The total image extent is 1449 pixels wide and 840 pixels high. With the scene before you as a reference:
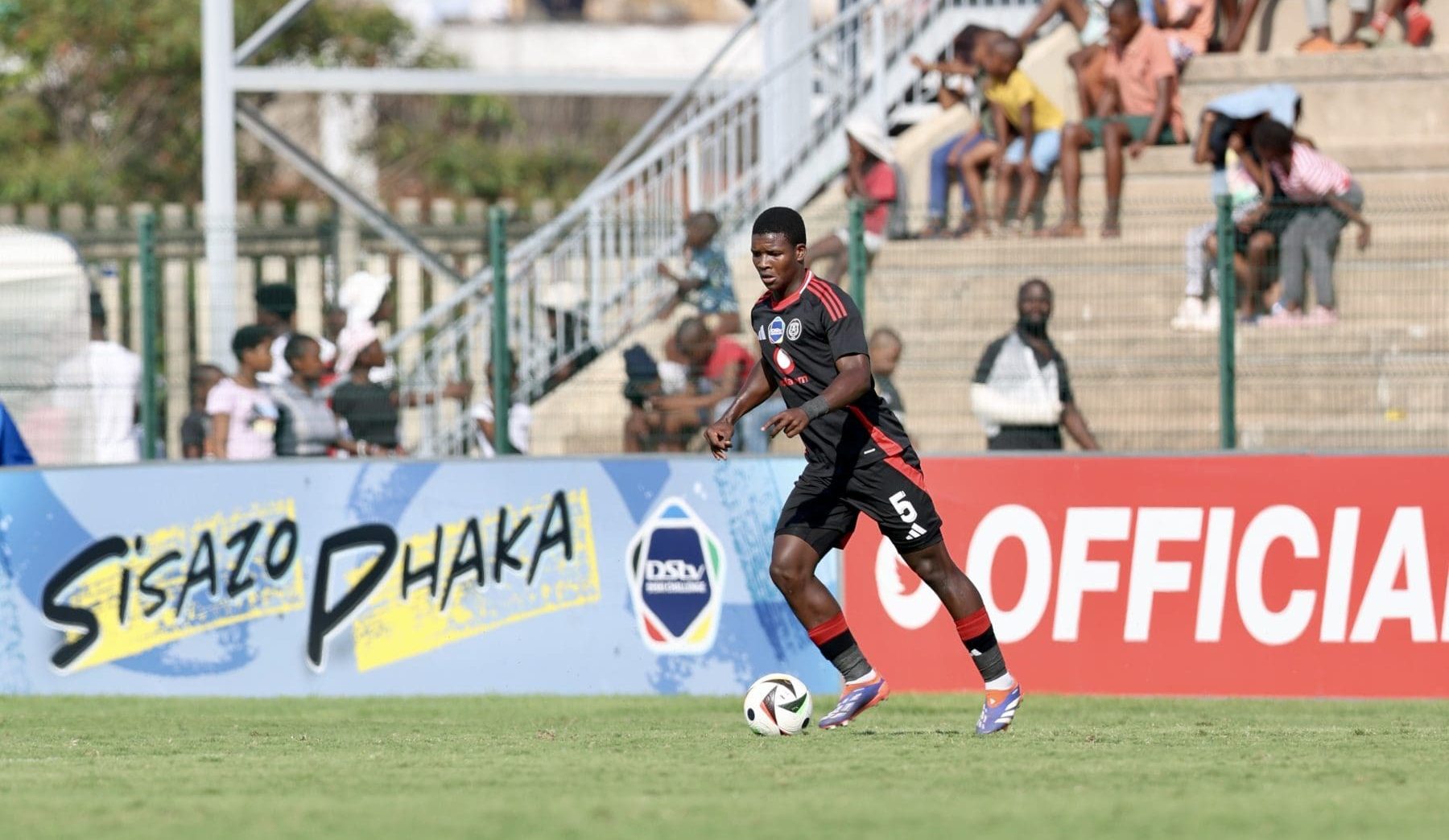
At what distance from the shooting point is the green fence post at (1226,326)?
1243 centimetres

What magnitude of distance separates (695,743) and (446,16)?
1594 inches

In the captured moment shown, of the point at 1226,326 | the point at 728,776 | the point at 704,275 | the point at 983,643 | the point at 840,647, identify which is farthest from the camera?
the point at 704,275

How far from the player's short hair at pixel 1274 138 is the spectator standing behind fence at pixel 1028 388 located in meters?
2.41

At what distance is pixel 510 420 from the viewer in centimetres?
1346

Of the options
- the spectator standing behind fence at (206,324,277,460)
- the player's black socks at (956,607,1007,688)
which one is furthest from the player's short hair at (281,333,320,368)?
the player's black socks at (956,607,1007,688)

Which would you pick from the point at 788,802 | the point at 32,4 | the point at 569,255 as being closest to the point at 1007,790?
the point at 788,802

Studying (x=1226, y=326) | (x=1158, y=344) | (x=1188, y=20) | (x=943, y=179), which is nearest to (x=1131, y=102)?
(x=1188, y=20)

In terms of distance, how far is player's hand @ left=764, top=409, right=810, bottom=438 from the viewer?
833cm

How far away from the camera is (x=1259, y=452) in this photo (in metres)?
11.9

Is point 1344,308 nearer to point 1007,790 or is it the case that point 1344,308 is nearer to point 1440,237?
point 1440,237

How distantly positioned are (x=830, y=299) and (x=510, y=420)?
15.9ft

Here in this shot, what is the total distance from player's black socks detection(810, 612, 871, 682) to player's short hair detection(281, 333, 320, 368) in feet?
16.8

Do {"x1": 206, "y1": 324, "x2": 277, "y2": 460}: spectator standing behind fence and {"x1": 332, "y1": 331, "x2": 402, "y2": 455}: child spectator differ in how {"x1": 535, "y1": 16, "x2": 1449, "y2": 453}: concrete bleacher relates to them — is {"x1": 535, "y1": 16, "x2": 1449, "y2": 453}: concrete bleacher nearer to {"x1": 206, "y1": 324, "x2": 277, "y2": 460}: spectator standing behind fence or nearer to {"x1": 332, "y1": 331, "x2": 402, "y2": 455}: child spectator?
{"x1": 332, "y1": 331, "x2": 402, "y2": 455}: child spectator

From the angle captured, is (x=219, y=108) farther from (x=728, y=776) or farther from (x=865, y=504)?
(x=728, y=776)
